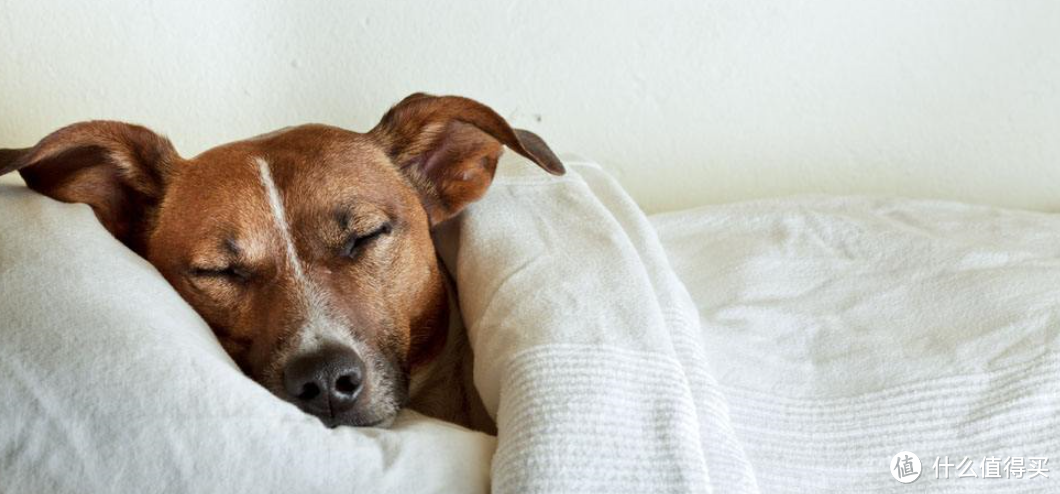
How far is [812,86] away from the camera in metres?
2.34

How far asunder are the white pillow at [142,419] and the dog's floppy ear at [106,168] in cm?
26

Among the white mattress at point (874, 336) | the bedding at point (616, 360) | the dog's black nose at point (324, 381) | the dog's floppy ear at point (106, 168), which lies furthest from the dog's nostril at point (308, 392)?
the white mattress at point (874, 336)

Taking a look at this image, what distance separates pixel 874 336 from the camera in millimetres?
1619

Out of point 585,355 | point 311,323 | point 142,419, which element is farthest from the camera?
point 311,323

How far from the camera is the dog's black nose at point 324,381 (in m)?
1.29

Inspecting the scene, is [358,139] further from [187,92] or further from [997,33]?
[997,33]

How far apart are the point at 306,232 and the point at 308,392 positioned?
0.90 feet

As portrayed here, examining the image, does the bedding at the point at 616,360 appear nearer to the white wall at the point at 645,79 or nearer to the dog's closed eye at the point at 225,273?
the dog's closed eye at the point at 225,273

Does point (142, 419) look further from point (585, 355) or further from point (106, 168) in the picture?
point (106, 168)

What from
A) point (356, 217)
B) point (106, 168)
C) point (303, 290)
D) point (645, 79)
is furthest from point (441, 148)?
point (645, 79)

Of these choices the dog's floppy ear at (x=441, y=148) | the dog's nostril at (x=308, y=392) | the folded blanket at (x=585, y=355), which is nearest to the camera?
the folded blanket at (x=585, y=355)

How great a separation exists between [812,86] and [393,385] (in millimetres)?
1380

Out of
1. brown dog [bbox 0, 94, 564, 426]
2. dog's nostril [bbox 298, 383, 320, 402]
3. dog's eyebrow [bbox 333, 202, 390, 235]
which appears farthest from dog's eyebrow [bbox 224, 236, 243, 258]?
dog's nostril [bbox 298, 383, 320, 402]

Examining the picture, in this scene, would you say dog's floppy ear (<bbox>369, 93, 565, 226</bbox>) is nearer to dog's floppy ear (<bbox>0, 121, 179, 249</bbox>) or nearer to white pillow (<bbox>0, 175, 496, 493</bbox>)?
dog's floppy ear (<bbox>0, 121, 179, 249</bbox>)
